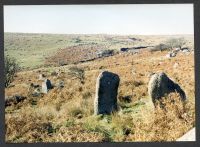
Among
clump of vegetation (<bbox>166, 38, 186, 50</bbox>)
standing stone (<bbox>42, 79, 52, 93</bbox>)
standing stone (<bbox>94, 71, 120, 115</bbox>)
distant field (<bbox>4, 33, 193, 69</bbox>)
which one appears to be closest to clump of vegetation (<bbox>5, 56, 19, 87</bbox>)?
distant field (<bbox>4, 33, 193, 69</bbox>)

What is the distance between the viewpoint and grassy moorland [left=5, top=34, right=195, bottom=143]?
11297mm

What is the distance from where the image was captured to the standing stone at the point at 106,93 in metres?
11.5

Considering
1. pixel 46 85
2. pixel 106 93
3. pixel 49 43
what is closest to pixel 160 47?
pixel 106 93

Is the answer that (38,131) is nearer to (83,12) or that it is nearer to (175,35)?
(83,12)

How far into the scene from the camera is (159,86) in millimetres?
11555

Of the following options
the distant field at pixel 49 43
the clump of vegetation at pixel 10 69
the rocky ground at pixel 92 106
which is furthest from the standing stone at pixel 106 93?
the clump of vegetation at pixel 10 69

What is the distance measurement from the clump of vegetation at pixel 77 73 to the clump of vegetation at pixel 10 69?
48.0 inches

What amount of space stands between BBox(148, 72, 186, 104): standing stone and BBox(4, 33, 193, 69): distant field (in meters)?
0.78

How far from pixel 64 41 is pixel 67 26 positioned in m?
0.34

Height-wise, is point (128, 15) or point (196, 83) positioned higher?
point (128, 15)

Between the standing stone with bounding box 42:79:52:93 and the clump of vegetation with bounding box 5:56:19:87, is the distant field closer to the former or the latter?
the clump of vegetation with bounding box 5:56:19:87

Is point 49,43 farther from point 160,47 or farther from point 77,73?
point 160,47

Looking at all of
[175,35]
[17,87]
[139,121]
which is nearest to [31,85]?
[17,87]

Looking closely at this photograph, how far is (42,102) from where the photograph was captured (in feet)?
37.5
